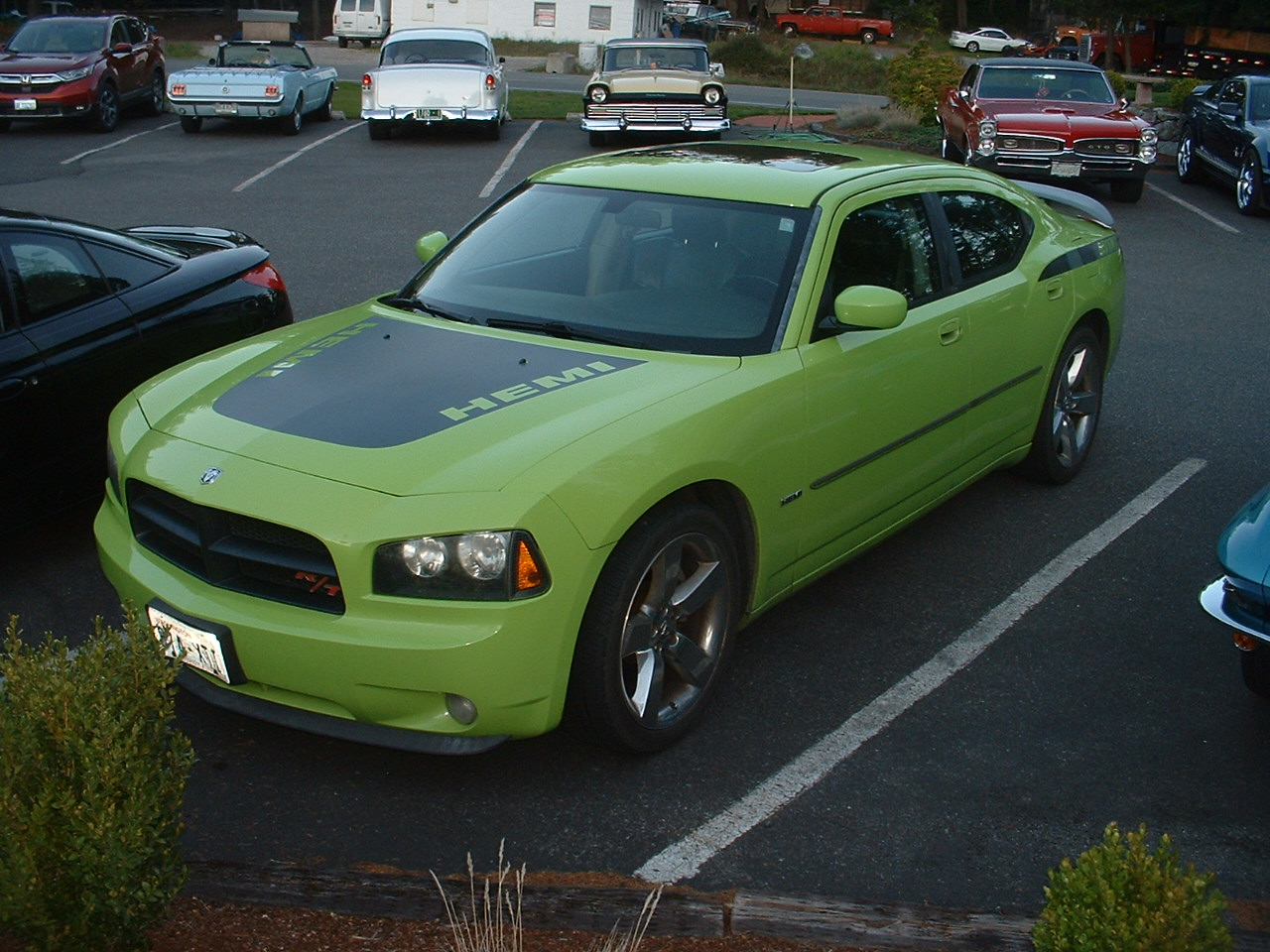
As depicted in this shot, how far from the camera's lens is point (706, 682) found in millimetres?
4156

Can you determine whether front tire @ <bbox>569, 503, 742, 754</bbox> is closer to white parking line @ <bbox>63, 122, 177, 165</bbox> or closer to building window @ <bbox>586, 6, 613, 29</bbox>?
white parking line @ <bbox>63, 122, 177, 165</bbox>

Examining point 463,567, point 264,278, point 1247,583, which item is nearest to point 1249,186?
point 264,278

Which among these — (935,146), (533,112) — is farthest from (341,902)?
(533,112)

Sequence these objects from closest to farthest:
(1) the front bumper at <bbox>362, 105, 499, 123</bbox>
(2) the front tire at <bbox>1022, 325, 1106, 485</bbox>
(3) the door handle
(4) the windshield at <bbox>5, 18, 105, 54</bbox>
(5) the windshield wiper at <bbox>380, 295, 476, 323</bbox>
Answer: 1. (5) the windshield wiper at <bbox>380, 295, 476, 323</bbox>
2. (3) the door handle
3. (2) the front tire at <bbox>1022, 325, 1106, 485</bbox>
4. (1) the front bumper at <bbox>362, 105, 499, 123</bbox>
5. (4) the windshield at <bbox>5, 18, 105, 54</bbox>

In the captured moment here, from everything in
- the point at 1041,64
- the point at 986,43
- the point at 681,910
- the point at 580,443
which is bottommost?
the point at 681,910

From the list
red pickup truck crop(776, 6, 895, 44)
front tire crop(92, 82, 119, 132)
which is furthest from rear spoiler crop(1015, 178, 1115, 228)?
red pickup truck crop(776, 6, 895, 44)

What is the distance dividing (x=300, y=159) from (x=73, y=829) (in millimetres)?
16407

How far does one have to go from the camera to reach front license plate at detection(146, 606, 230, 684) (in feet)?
11.9

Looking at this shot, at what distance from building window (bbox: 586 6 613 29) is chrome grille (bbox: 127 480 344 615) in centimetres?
4977

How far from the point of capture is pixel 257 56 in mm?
21297

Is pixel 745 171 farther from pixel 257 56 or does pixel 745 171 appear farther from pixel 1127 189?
pixel 257 56

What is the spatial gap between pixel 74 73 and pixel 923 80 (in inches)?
518

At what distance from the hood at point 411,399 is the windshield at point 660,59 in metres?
16.2

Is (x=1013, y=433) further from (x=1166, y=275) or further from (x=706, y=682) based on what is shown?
(x=1166, y=275)
